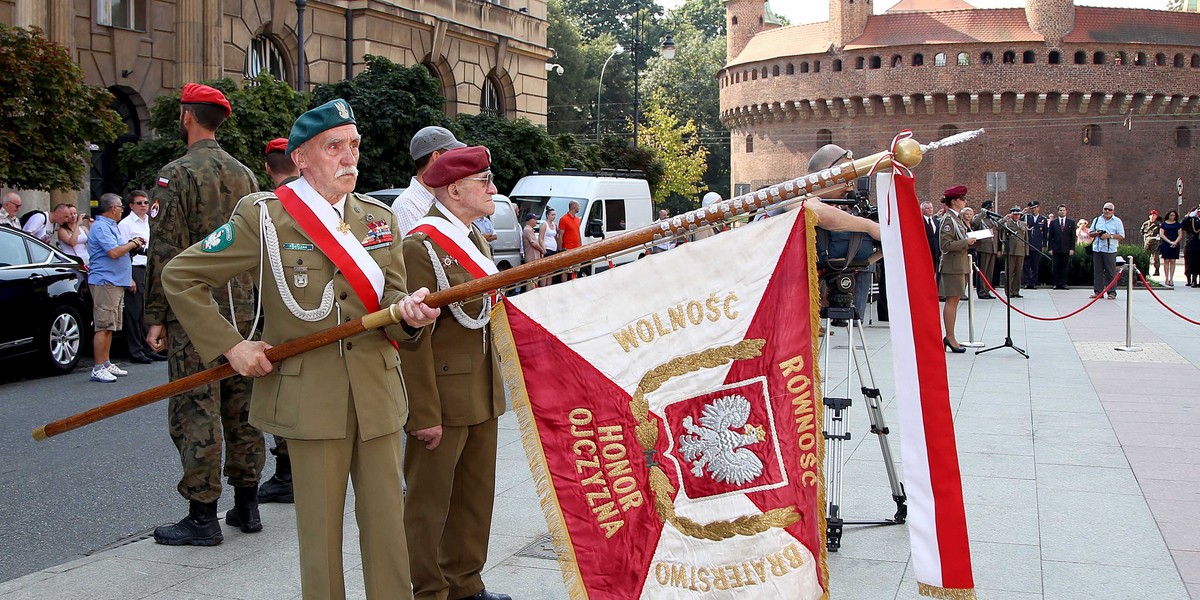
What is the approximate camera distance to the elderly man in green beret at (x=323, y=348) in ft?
12.5

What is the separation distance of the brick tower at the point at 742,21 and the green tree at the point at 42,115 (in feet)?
178

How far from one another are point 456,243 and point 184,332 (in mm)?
1813

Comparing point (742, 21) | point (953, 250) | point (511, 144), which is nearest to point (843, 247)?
point (953, 250)

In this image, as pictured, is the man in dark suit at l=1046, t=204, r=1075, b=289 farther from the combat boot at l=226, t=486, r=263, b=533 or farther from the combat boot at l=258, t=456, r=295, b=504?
the combat boot at l=226, t=486, r=263, b=533

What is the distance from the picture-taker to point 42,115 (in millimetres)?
14594

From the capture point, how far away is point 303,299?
3.89 metres

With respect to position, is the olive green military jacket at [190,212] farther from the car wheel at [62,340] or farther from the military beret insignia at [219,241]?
the car wheel at [62,340]

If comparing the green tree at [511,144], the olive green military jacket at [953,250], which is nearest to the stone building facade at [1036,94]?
the green tree at [511,144]

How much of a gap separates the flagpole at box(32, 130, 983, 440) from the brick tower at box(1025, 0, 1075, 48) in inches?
2274

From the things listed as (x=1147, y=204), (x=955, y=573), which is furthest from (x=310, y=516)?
(x=1147, y=204)

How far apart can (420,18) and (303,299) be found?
2728cm

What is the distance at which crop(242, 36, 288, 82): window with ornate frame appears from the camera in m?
25.9

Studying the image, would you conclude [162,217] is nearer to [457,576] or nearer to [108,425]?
[457,576]

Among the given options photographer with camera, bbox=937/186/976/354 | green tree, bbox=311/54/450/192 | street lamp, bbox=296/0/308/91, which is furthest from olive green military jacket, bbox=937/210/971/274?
street lamp, bbox=296/0/308/91
